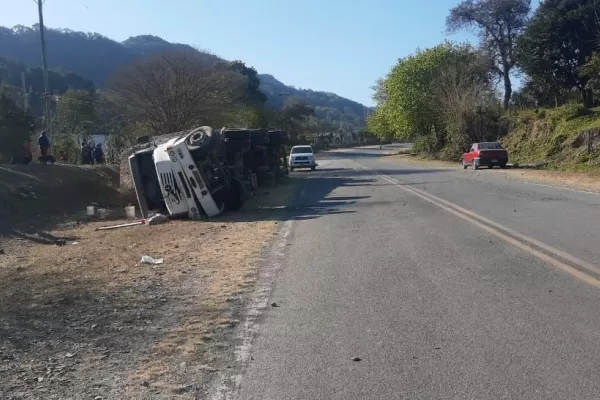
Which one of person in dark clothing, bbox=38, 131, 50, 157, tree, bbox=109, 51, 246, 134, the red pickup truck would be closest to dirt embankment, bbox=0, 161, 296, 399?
person in dark clothing, bbox=38, 131, 50, 157

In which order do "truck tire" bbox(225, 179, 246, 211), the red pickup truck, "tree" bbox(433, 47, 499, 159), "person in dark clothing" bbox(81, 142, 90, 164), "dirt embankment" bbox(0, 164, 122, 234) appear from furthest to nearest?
"tree" bbox(433, 47, 499, 159)
the red pickup truck
"person in dark clothing" bbox(81, 142, 90, 164)
"truck tire" bbox(225, 179, 246, 211)
"dirt embankment" bbox(0, 164, 122, 234)

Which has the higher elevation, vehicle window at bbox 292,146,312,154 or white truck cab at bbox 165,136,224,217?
white truck cab at bbox 165,136,224,217

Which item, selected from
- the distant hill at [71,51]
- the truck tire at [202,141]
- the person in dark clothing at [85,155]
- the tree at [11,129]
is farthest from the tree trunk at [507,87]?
the distant hill at [71,51]

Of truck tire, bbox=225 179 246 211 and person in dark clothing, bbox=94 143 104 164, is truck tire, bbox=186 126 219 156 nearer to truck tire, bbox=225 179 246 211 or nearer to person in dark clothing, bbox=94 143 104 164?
truck tire, bbox=225 179 246 211

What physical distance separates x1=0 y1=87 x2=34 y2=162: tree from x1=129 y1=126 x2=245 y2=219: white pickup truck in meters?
10.1

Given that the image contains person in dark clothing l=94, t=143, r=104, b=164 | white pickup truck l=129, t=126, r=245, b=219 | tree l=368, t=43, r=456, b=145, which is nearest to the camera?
white pickup truck l=129, t=126, r=245, b=219

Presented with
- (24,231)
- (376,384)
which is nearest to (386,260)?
(376,384)

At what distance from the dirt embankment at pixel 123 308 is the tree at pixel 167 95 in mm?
22966

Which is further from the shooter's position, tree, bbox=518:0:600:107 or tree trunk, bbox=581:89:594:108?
tree trunk, bbox=581:89:594:108

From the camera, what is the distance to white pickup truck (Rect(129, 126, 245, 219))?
19.0 meters

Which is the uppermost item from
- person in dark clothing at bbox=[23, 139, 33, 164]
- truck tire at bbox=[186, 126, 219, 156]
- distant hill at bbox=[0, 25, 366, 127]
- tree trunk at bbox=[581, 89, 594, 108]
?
distant hill at bbox=[0, 25, 366, 127]

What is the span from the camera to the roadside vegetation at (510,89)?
43.2 meters

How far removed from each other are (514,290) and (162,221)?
12.4m

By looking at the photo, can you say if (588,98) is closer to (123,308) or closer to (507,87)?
(507,87)
